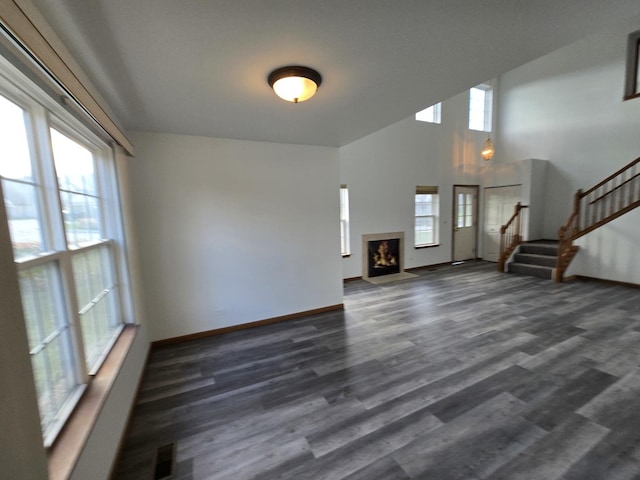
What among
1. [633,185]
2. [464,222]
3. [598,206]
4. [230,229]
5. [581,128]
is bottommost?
[464,222]

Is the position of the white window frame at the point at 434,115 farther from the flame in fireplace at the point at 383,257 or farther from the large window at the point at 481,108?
the flame in fireplace at the point at 383,257

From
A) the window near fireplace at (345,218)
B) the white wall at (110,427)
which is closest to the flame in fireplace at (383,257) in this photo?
the window near fireplace at (345,218)

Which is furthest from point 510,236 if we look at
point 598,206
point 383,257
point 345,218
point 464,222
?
point 345,218

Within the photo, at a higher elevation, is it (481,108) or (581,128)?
(481,108)

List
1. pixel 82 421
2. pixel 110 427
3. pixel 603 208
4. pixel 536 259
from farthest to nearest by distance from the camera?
Answer: pixel 536 259 < pixel 603 208 < pixel 110 427 < pixel 82 421

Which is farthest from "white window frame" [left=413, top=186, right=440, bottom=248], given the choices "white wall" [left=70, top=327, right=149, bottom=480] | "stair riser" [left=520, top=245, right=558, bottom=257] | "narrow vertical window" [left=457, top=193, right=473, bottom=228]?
"white wall" [left=70, top=327, right=149, bottom=480]

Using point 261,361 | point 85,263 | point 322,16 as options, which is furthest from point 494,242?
point 85,263

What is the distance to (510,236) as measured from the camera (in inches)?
248

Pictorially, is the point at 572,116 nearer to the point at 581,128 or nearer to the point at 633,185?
the point at 581,128

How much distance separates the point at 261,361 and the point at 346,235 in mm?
3301

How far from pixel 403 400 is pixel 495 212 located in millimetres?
6615

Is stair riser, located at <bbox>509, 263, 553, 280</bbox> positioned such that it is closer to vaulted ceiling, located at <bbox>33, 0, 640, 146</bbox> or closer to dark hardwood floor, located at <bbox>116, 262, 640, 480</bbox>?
dark hardwood floor, located at <bbox>116, 262, 640, 480</bbox>

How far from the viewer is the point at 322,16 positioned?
120cm

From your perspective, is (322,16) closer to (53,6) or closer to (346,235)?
(53,6)
